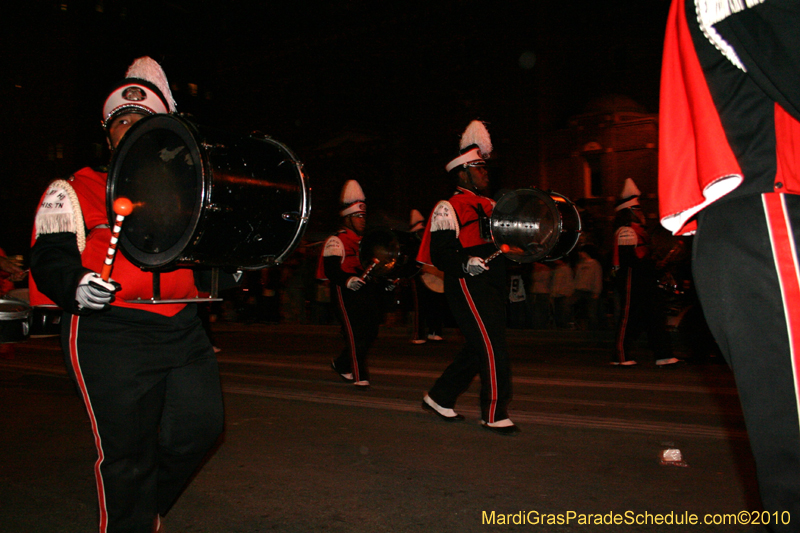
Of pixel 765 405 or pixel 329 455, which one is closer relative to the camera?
pixel 765 405

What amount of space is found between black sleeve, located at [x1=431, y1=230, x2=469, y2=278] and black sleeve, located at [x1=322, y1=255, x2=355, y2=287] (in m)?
2.74

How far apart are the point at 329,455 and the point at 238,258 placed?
246cm

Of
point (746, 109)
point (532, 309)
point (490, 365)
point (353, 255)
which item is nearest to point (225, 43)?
point (532, 309)

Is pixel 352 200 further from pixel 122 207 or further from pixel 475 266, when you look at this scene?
pixel 122 207

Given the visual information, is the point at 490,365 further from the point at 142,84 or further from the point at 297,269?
the point at 297,269

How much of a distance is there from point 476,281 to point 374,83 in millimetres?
26540

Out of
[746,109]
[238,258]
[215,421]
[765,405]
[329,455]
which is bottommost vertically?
[329,455]

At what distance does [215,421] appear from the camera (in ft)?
9.47

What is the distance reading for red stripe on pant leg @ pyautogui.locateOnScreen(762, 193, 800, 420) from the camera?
1.54 m

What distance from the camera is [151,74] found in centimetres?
309

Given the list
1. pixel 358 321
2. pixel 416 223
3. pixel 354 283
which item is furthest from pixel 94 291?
pixel 416 223

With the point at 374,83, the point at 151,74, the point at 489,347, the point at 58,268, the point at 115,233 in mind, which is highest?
the point at 374,83

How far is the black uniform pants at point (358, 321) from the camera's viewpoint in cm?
784

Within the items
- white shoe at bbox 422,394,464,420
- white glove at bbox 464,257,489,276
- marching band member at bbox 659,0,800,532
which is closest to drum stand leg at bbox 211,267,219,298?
marching band member at bbox 659,0,800,532
